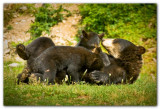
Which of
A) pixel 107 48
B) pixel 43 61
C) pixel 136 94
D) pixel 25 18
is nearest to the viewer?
pixel 136 94

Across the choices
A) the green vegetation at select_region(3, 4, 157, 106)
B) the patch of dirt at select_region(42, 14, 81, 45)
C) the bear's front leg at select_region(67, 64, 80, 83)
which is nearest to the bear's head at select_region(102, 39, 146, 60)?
the green vegetation at select_region(3, 4, 157, 106)

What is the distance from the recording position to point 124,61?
21.5ft

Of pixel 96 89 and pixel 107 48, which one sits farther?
pixel 107 48

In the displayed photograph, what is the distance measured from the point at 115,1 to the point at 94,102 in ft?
8.24

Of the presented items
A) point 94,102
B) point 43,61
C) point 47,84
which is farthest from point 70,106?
point 43,61

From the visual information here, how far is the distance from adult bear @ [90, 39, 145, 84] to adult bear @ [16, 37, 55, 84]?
1411 mm

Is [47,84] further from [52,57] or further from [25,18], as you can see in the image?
[25,18]

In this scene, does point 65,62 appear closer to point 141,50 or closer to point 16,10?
point 16,10

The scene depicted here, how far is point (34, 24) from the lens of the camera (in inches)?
245

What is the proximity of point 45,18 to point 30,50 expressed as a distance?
2.70 feet

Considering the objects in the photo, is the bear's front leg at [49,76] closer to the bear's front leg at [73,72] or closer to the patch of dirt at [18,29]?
the bear's front leg at [73,72]

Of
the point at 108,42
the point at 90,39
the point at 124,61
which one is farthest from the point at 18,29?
the point at 124,61

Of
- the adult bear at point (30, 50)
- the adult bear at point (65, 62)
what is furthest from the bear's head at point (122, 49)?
the adult bear at point (30, 50)

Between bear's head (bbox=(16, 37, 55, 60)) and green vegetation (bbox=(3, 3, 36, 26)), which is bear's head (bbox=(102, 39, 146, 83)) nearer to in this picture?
bear's head (bbox=(16, 37, 55, 60))
